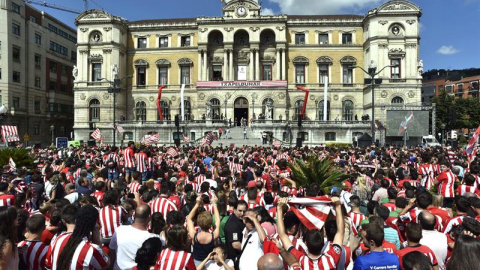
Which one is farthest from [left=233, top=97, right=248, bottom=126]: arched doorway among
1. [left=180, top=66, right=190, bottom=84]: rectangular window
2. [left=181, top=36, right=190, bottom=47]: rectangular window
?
[left=181, top=36, right=190, bottom=47]: rectangular window

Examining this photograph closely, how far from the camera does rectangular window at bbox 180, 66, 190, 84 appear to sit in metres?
56.6

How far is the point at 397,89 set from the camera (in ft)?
165

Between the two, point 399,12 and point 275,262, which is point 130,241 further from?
point 399,12

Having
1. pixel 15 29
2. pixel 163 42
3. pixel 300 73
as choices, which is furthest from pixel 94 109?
pixel 300 73

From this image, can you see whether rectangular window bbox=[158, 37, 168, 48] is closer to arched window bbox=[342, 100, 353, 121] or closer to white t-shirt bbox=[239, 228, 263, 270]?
arched window bbox=[342, 100, 353, 121]

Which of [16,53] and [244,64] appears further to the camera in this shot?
[244,64]

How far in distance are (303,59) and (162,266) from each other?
52875 millimetres

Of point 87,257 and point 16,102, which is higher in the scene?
point 16,102

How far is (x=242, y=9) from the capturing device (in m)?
52.8

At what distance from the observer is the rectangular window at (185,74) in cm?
5656

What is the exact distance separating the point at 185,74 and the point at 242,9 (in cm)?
1335

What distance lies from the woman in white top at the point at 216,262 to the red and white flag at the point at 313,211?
133 cm

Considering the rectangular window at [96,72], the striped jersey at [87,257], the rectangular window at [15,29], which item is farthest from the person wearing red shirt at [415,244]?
the rectangular window at [15,29]

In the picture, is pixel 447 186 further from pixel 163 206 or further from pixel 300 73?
pixel 300 73
